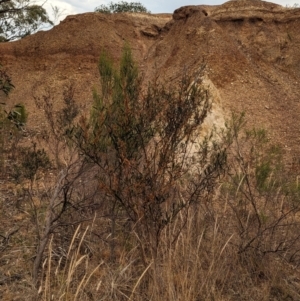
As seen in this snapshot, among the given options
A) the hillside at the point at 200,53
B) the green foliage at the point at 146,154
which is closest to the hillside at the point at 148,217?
the green foliage at the point at 146,154

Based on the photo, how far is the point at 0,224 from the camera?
20.5ft

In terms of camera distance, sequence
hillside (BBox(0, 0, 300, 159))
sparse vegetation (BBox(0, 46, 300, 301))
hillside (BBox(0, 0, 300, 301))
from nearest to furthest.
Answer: sparse vegetation (BBox(0, 46, 300, 301)) < hillside (BBox(0, 0, 300, 301)) < hillside (BBox(0, 0, 300, 159))

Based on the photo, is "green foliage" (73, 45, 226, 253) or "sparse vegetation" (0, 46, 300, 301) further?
"green foliage" (73, 45, 226, 253)

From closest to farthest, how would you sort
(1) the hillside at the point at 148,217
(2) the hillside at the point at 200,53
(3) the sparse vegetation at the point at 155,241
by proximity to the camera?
(3) the sparse vegetation at the point at 155,241 < (1) the hillside at the point at 148,217 < (2) the hillside at the point at 200,53

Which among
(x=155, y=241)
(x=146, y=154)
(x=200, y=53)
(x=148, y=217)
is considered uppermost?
(x=200, y=53)

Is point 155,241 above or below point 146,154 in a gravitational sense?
below

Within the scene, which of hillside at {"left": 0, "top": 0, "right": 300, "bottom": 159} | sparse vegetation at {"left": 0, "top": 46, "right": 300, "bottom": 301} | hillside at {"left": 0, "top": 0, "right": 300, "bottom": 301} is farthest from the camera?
hillside at {"left": 0, "top": 0, "right": 300, "bottom": 159}

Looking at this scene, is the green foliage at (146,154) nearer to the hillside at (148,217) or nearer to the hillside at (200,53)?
the hillside at (148,217)

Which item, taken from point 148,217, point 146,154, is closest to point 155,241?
point 148,217

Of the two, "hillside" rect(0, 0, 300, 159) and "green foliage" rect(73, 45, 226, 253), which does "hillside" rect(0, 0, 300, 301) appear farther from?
"hillside" rect(0, 0, 300, 159)

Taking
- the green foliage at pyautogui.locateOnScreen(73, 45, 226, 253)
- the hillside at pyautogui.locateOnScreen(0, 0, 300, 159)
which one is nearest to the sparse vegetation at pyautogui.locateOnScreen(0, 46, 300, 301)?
the green foliage at pyautogui.locateOnScreen(73, 45, 226, 253)

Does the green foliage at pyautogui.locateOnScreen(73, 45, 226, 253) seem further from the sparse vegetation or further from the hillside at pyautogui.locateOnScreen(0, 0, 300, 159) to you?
the hillside at pyautogui.locateOnScreen(0, 0, 300, 159)

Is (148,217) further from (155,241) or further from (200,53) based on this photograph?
(200,53)

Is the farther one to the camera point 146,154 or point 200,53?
point 200,53
